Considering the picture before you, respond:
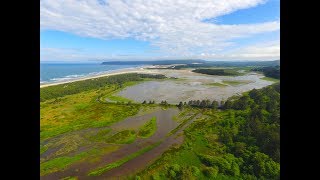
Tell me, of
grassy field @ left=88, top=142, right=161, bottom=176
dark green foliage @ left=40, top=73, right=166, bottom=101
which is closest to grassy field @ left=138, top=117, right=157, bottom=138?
grassy field @ left=88, top=142, right=161, bottom=176

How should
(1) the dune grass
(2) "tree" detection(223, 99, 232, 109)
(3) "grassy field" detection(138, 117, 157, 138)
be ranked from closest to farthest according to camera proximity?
(1) the dune grass < (3) "grassy field" detection(138, 117, 157, 138) < (2) "tree" detection(223, 99, 232, 109)

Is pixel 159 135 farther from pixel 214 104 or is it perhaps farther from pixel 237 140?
pixel 214 104

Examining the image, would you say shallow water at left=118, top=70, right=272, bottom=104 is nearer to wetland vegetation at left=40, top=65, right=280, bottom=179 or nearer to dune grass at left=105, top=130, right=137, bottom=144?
wetland vegetation at left=40, top=65, right=280, bottom=179

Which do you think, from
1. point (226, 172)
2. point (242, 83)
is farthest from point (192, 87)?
point (226, 172)

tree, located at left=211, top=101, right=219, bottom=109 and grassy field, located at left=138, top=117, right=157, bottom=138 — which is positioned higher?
tree, located at left=211, top=101, right=219, bottom=109

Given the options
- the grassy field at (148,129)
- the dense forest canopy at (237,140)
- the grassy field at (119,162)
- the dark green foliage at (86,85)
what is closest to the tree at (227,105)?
the dense forest canopy at (237,140)

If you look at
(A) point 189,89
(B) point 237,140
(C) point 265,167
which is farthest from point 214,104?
(C) point 265,167

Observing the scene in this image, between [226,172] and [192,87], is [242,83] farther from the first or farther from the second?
[226,172]

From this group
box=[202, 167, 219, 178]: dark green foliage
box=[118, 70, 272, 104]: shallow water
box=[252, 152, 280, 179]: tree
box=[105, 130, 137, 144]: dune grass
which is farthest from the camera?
box=[118, 70, 272, 104]: shallow water
